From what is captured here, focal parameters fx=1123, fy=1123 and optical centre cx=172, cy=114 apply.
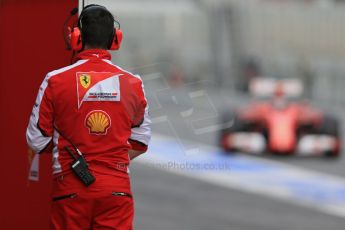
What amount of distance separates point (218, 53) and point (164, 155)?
6283mm

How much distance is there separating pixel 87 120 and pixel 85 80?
0.18 m

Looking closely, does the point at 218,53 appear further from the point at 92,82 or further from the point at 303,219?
the point at 92,82

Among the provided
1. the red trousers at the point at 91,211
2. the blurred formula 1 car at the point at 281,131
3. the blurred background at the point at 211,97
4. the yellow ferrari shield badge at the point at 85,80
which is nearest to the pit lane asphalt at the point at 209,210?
the blurred background at the point at 211,97

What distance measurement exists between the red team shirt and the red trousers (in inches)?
1.5

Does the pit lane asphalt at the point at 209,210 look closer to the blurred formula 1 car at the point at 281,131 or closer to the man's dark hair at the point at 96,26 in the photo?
the blurred formula 1 car at the point at 281,131

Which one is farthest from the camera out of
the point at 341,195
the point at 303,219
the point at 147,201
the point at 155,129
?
the point at 155,129

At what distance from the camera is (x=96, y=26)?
4828 millimetres

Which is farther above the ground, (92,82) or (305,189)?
(92,82)

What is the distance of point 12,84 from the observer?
5.57m

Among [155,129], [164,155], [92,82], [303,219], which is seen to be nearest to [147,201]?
[303,219]

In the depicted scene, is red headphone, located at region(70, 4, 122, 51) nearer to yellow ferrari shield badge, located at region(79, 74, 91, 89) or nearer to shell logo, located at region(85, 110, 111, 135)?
yellow ferrari shield badge, located at region(79, 74, 91, 89)

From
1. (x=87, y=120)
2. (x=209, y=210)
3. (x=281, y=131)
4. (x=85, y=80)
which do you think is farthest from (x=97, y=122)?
(x=281, y=131)

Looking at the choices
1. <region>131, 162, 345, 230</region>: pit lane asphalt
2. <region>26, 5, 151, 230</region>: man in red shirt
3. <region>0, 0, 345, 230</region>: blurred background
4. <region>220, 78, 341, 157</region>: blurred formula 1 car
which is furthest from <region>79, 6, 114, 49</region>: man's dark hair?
<region>220, 78, 341, 157</region>: blurred formula 1 car

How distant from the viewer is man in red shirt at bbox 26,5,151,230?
477 cm
